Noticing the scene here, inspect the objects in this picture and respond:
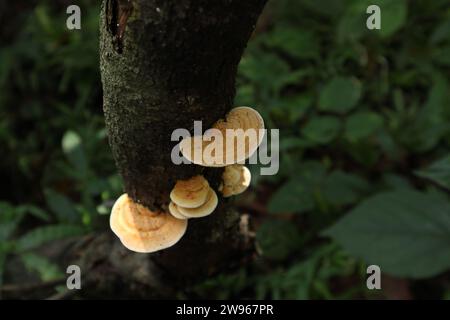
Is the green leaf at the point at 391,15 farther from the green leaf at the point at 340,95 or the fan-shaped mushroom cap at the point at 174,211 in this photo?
the fan-shaped mushroom cap at the point at 174,211

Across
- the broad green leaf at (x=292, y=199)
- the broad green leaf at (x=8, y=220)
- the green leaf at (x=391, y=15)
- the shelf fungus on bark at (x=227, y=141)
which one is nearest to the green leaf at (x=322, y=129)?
the broad green leaf at (x=292, y=199)

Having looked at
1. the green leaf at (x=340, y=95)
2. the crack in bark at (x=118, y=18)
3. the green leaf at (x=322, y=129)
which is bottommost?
the crack in bark at (x=118, y=18)

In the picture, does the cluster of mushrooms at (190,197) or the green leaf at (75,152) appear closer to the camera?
the cluster of mushrooms at (190,197)

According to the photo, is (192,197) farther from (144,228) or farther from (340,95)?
(340,95)

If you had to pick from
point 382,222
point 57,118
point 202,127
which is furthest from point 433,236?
point 57,118

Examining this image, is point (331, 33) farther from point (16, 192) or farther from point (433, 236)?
point (16, 192)

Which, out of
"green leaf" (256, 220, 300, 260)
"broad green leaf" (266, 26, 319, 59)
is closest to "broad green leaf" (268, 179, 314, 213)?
"green leaf" (256, 220, 300, 260)
